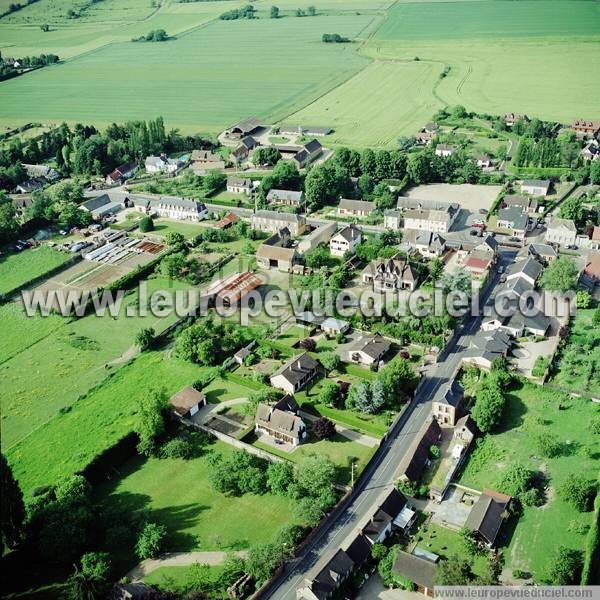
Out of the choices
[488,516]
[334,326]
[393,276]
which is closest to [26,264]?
[334,326]

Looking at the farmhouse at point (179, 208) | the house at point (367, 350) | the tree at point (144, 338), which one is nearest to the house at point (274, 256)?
the farmhouse at point (179, 208)

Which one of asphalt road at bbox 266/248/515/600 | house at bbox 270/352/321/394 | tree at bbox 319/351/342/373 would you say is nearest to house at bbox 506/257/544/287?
asphalt road at bbox 266/248/515/600

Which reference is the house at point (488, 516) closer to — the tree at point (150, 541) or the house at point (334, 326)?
the tree at point (150, 541)

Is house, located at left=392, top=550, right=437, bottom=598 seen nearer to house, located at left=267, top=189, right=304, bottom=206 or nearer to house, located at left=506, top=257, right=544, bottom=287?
house, located at left=506, top=257, right=544, bottom=287

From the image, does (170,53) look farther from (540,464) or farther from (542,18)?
(540,464)

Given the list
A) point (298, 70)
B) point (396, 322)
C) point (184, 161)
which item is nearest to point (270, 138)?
point (184, 161)
